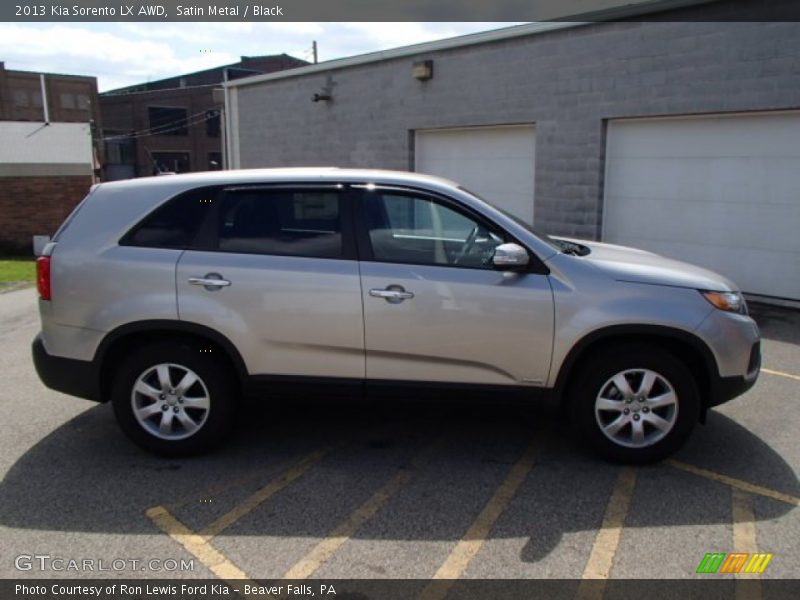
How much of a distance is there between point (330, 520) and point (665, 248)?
7.65 m

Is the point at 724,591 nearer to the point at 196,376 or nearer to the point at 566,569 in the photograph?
the point at 566,569

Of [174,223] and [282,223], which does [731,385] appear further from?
[174,223]

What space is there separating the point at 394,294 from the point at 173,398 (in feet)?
4.96

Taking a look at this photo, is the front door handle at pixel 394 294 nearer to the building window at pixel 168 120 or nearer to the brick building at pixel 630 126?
the brick building at pixel 630 126

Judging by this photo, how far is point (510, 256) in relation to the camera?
3.82m

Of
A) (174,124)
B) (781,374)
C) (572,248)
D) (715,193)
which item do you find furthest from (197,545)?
(174,124)

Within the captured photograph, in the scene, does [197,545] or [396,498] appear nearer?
[197,545]

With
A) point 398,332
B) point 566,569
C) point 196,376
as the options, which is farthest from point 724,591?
point 196,376

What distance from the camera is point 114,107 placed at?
64.4 m

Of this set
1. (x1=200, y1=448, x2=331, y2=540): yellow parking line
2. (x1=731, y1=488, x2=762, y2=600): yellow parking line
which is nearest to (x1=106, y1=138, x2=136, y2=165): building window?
(x1=200, y1=448, x2=331, y2=540): yellow parking line

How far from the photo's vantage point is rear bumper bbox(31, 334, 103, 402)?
4.13 metres

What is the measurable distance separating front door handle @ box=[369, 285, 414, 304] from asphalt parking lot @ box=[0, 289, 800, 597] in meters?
0.81

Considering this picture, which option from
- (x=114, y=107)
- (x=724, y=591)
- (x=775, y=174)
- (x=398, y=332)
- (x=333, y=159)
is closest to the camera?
(x=724, y=591)

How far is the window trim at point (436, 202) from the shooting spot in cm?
396
